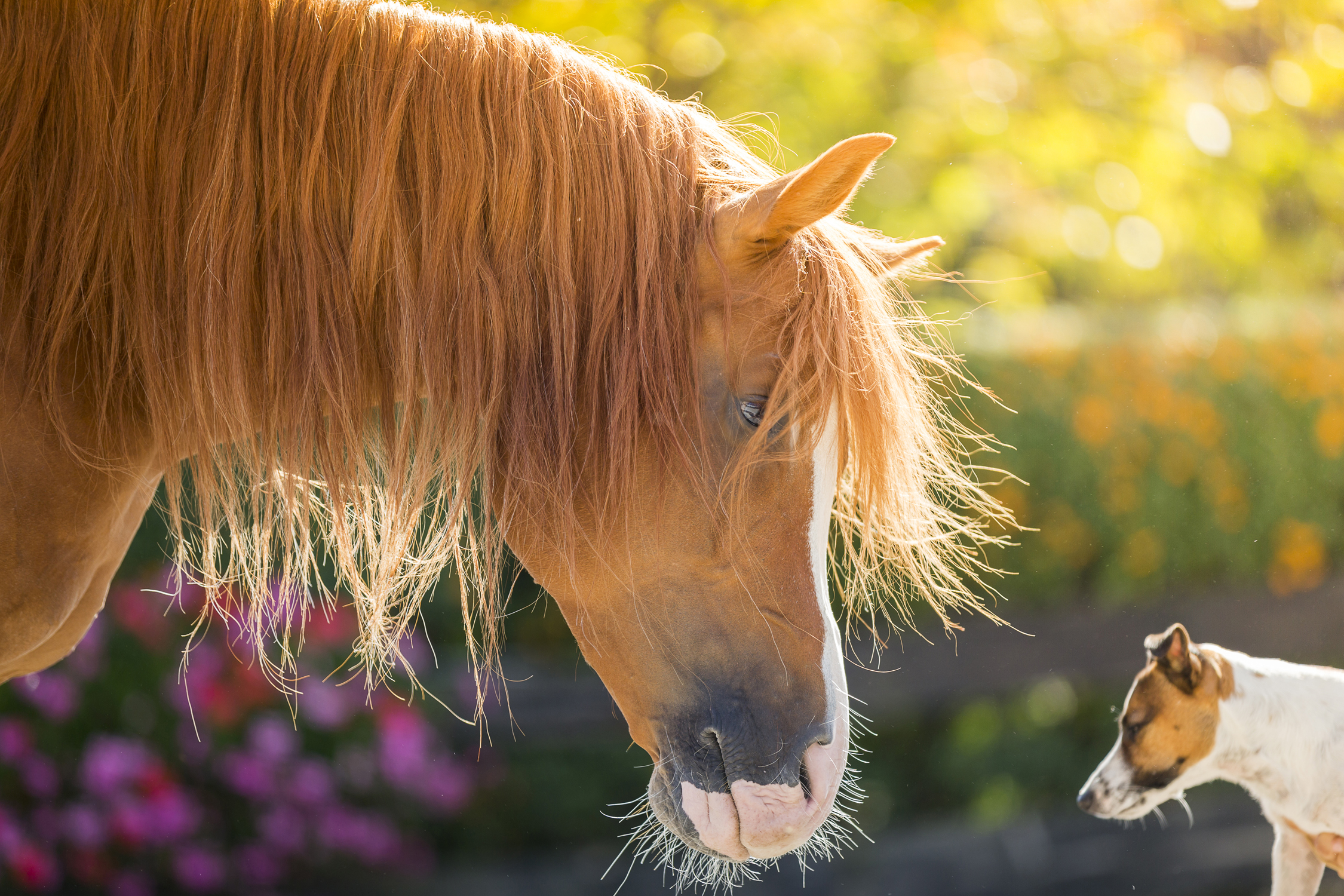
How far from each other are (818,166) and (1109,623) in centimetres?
99

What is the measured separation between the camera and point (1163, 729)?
A: 59 cm

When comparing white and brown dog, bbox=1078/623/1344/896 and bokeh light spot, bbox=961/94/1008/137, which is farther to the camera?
bokeh light spot, bbox=961/94/1008/137

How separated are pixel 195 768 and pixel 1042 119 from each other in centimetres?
241

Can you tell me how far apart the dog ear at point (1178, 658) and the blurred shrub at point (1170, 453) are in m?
0.85

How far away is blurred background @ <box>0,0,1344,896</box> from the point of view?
4.75ft

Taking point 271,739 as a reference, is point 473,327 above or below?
above

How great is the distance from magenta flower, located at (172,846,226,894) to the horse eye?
161 cm

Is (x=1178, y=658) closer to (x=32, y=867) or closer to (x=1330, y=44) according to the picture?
(x=1330, y=44)

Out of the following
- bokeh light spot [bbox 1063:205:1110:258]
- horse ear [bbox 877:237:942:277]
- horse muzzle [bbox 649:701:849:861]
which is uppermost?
horse ear [bbox 877:237:942:277]

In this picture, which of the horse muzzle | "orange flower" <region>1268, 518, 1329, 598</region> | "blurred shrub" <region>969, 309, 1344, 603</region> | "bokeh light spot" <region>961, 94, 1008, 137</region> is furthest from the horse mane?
"bokeh light spot" <region>961, 94, 1008, 137</region>

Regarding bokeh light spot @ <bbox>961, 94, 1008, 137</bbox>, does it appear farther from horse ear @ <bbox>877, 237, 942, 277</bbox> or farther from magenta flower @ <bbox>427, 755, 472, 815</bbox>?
magenta flower @ <bbox>427, 755, 472, 815</bbox>

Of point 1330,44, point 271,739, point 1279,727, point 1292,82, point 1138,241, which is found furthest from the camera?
point 1138,241

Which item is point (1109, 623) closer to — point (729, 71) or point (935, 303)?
point (935, 303)

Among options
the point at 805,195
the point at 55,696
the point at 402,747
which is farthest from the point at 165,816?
the point at 805,195
